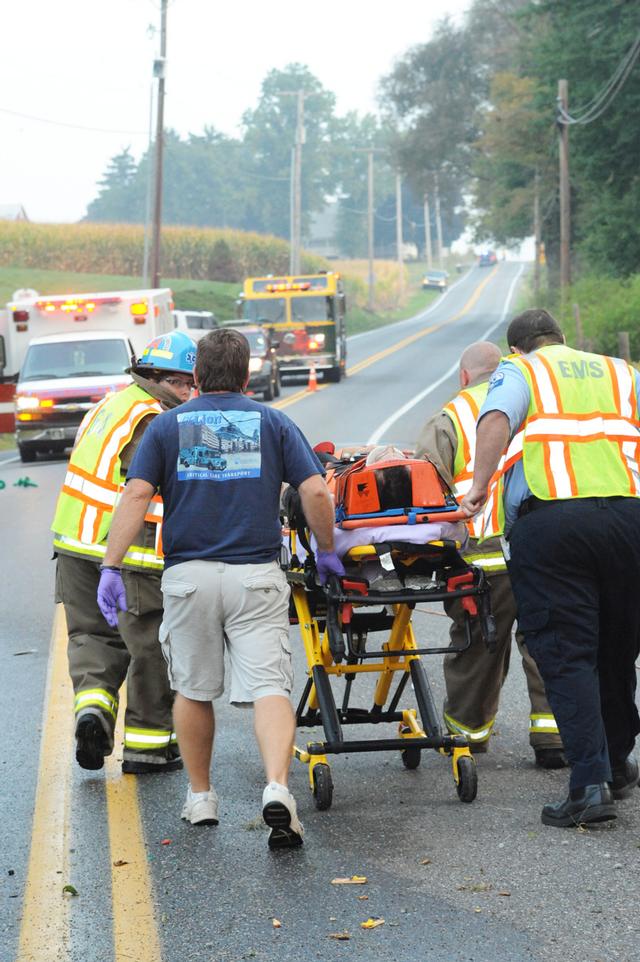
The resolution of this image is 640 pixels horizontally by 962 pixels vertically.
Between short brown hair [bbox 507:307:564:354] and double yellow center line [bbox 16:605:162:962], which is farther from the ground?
short brown hair [bbox 507:307:564:354]

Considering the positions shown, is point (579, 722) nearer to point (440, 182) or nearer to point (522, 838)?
point (522, 838)

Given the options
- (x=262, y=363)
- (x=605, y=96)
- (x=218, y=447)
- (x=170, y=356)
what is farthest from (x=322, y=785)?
(x=605, y=96)

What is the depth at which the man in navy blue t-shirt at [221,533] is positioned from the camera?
5.45 m

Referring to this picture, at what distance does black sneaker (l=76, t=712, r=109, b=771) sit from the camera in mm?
6137

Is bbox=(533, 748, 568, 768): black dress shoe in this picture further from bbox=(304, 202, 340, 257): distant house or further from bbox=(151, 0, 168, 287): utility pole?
bbox=(304, 202, 340, 257): distant house

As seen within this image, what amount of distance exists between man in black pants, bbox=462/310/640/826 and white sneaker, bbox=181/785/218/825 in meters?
1.21

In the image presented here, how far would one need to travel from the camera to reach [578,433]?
5.65 metres

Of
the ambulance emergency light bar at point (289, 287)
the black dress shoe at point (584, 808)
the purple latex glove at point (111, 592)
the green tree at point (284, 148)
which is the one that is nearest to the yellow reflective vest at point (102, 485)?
the purple latex glove at point (111, 592)

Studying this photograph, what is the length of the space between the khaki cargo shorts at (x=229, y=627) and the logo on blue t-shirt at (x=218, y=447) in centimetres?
32

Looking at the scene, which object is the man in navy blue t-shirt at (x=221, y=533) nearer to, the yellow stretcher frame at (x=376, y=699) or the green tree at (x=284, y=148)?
the yellow stretcher frame at (x=376, y=699)

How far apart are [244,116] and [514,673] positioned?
481 feet

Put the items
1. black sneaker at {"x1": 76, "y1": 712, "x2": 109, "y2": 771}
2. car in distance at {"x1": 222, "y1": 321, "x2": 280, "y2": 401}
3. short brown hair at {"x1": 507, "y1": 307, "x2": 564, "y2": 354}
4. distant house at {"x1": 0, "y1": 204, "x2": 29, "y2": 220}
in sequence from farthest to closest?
distant house at {"x1": 0, "y1": 204, "x2": 29, "y2": 220} < car in distance at {"x1": 222, "y1": 321, "x2": 280, "y2": 401} < black sneaker at {"x1": 76, "y1": 712, "x2": 109, "y2": 771} < short brown hair at {"x1": 507, "y1": 307, "x2": 564, "y2": 354}

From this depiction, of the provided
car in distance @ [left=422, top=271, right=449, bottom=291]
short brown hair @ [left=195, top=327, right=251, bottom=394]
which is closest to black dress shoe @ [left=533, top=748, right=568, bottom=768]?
short brown hair @ [left=195, top=327, right=251, bottom=394]

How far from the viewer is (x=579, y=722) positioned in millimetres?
5527
